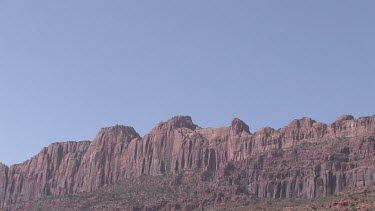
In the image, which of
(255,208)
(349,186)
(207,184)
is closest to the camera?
(255,208)

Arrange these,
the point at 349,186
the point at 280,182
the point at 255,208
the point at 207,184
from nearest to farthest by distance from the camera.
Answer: the point at 255,208 → the point at 349,186 → the point at 280,182 → the point at 207,184

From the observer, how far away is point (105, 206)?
184 m

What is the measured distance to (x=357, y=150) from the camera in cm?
16838

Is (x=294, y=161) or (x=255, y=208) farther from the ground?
(x=294, y=161)

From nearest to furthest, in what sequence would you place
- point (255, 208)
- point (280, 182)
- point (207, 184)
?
point (255, 208) < point (280, 182) < point (207, 184)

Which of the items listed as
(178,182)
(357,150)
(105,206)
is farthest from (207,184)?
(357,150)

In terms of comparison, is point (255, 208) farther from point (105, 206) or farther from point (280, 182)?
point (105, 206)

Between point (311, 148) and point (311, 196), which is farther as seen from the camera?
point (311, 148)

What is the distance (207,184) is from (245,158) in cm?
1292

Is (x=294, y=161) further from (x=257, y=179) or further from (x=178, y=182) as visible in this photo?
(x=178, y=182)

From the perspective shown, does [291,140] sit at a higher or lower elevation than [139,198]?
higher

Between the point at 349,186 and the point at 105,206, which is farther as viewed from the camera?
the point at 105,206

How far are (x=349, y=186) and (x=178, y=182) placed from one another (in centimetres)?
4645

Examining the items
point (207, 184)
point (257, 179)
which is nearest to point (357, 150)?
point (257, 179)
